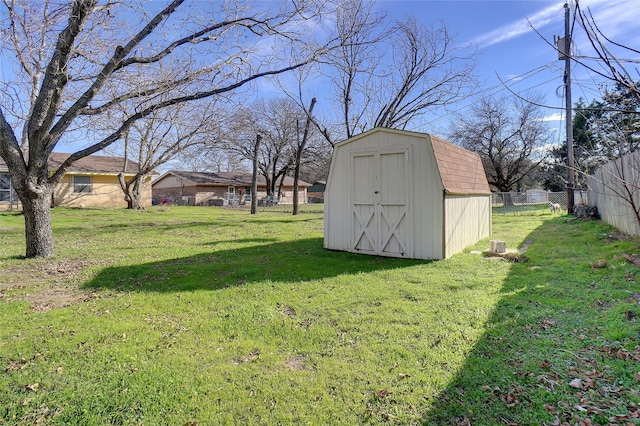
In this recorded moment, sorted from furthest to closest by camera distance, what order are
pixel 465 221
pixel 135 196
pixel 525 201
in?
pixel 525 201
pixel 135 196
pixel 465 221

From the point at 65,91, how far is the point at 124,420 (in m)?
7.09

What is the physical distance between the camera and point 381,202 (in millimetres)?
7996

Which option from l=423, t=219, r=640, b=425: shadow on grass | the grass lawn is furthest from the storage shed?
l=423, t=219, r=640, b=425: shadow on grass

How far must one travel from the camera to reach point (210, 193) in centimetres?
3609

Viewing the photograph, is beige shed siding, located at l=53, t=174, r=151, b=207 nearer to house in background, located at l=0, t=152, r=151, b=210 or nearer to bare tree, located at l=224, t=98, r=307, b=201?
house in background, located at l=0, t=152, r=151, b=210

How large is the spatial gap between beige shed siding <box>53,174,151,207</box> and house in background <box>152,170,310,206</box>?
9931mm

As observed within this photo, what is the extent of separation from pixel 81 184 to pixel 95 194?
3.26 feet

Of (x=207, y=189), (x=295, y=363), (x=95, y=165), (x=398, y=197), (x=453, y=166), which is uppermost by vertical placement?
(x=95, y=165)

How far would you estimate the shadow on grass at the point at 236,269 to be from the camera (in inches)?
230

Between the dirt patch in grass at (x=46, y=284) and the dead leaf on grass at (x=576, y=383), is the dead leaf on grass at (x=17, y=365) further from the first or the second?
the dead leaf on grass at (x=576, y=383)

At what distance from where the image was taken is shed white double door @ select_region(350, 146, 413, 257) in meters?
7.75

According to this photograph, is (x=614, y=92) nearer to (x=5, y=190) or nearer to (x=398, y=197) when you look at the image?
(x=398, y=197)

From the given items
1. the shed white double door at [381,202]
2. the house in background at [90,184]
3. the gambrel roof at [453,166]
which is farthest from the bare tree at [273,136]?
the shed white double door at [381,202]

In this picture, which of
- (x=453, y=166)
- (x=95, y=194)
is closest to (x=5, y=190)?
(x=95, y=194)
